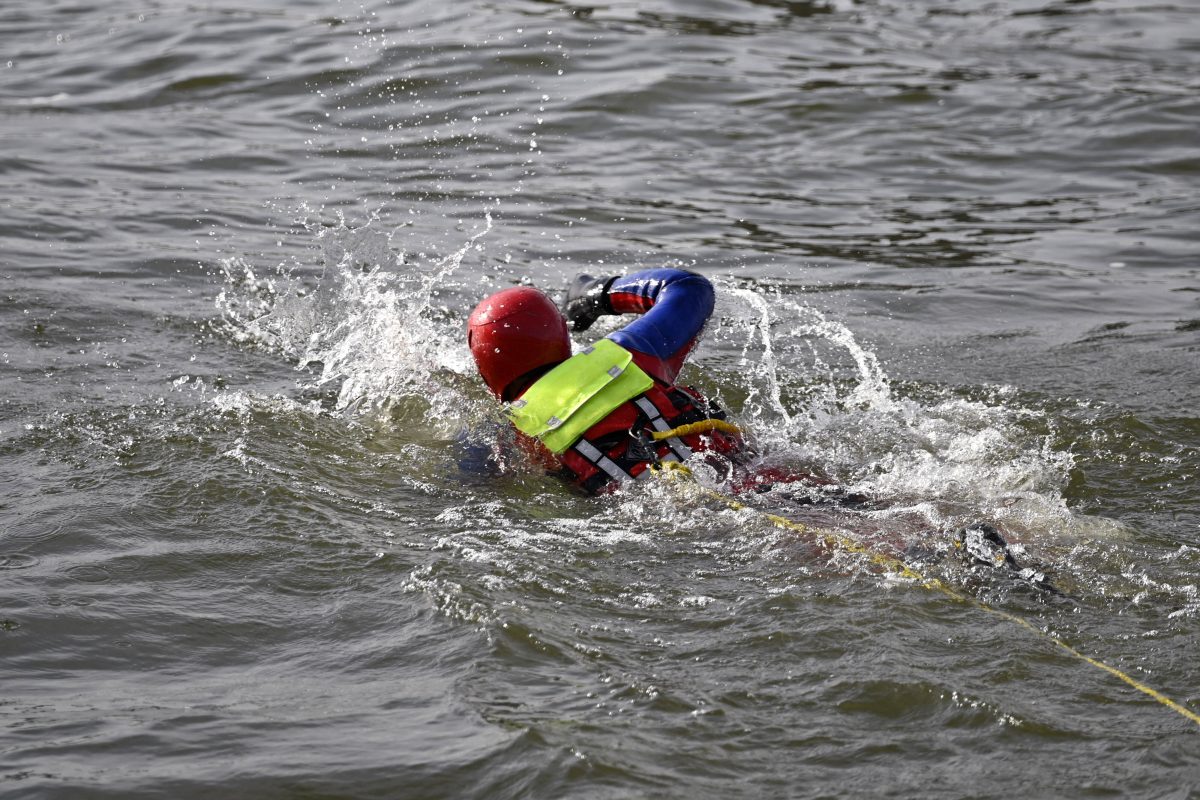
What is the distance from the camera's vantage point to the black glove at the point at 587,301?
6.20m

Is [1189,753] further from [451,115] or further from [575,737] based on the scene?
[451,115]

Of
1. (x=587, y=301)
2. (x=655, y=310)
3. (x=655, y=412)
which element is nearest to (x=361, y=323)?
(x=587, y=301)

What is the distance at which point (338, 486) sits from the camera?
594 cm

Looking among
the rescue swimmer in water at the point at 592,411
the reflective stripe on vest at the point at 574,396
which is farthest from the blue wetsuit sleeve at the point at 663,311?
the reflective stripe on vest at the point at 574,396

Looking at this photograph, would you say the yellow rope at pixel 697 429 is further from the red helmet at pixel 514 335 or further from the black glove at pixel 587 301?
the black glove at pixel 587 301

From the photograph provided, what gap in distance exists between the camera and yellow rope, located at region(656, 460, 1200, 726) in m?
4.15

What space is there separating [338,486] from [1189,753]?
3.52 meters

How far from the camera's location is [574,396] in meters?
5.57

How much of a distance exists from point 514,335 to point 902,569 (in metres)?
1.81

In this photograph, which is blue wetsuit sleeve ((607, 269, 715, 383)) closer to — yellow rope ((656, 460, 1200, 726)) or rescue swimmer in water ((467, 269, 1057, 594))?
rescue swimmer in water ((467, 269, 1057, 594))

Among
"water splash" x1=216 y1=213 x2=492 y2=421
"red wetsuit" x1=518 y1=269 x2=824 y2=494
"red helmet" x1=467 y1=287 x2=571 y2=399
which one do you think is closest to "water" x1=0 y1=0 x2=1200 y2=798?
"water splash" x1=216 y1=213 x2=492 y2=421

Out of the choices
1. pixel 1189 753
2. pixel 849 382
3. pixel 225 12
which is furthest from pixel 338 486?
pixel 225 12

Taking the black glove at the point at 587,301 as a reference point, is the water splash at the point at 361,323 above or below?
below

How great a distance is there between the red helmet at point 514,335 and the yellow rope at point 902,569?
69cm
